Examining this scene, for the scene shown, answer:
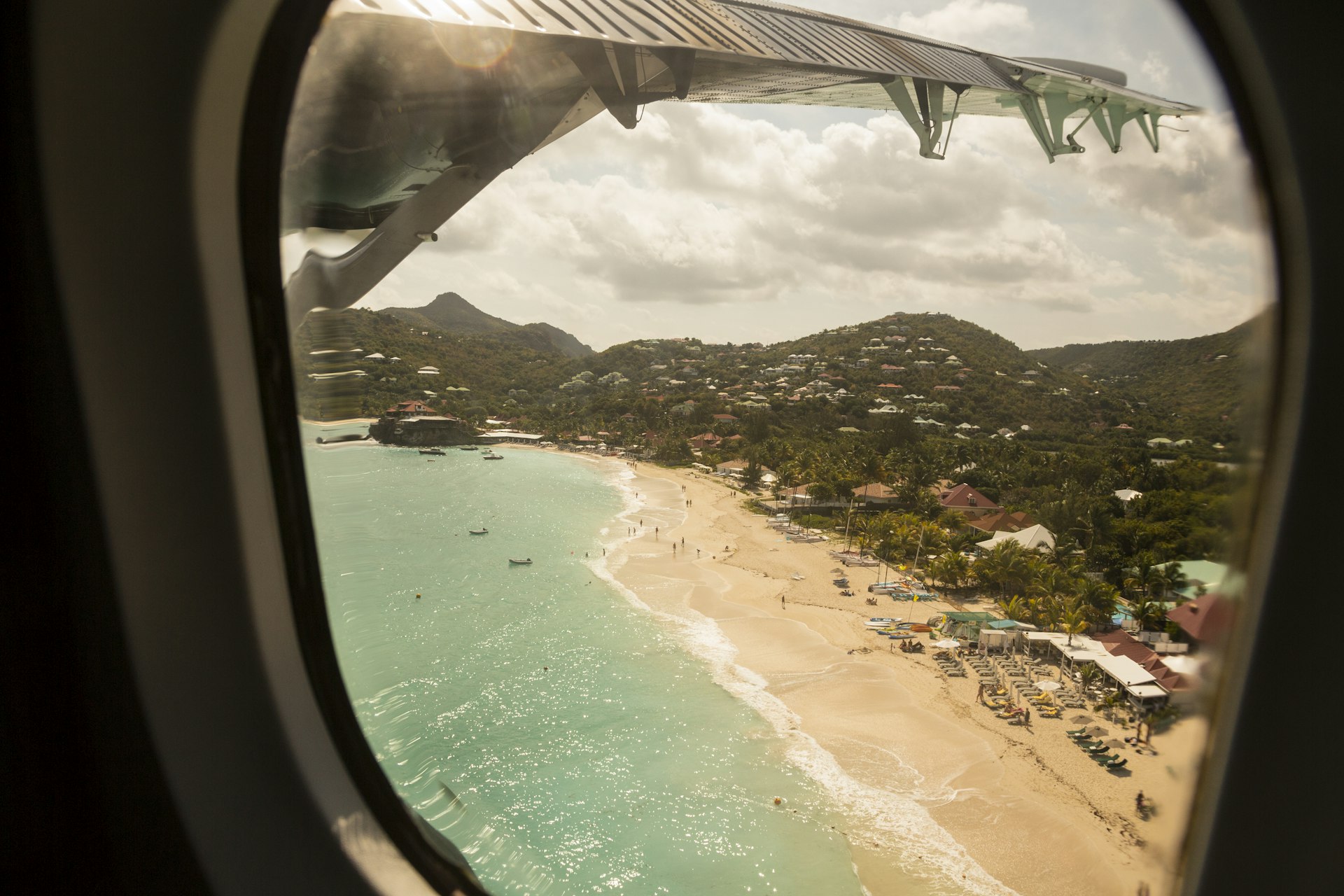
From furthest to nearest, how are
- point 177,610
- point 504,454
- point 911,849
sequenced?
1. point 504,454
2. point 911,849
3. point 177,610

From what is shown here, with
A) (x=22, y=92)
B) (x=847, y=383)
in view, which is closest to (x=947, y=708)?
(x=847, y=383)

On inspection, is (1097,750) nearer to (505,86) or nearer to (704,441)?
(505,86)

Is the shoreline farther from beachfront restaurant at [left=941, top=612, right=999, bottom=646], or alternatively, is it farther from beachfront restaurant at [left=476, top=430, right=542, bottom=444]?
beachfront restaurant at [left=476, top=430, right=542, bottom=444]

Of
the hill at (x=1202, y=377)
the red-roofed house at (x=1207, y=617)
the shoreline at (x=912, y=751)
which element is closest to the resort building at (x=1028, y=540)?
the shoreline at (x=912, y=751)

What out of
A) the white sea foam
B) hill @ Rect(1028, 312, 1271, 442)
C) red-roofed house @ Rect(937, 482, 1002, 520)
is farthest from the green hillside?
the white sea foam

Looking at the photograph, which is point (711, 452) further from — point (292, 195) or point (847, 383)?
point (292, 195)

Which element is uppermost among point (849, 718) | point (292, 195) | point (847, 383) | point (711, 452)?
point (292, 195)

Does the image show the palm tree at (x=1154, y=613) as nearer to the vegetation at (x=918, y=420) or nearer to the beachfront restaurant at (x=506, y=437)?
the vegetation at (x=918, y=420)

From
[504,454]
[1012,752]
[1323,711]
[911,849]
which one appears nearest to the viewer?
[1323,711]
